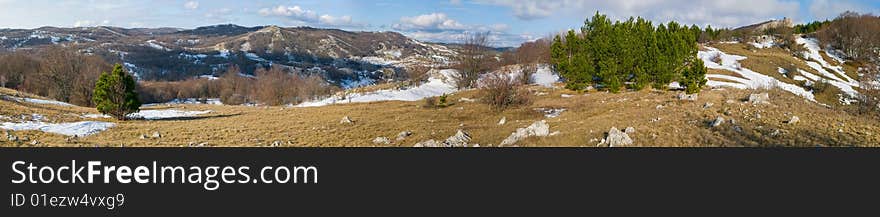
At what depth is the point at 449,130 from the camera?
769 inches

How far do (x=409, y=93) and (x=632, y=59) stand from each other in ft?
89.4

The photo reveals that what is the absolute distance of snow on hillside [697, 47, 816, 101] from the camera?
42500 mm

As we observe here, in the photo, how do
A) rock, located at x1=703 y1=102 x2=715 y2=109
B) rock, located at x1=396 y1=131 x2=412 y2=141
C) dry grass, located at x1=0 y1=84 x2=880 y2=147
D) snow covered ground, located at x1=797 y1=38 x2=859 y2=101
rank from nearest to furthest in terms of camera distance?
dry grass, located at x1=0 y1=84 x2=880 y2=147
rock, located at x1=396 y1=131 x2=412 y2=141
rock, located at x1=703 y1=102 x2=715 y2=109
snow covered ground, located at x1=797 y1=38 x2=859 y2=101

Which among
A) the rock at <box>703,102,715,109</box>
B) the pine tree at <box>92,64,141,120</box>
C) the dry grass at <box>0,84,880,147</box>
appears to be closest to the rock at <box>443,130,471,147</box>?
the dry grass at <box>0,84,880,147</box>

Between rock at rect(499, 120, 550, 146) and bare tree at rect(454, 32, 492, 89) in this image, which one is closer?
rock at rect(499, 120, 550, 146)

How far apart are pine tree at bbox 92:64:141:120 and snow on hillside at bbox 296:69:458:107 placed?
1941cm

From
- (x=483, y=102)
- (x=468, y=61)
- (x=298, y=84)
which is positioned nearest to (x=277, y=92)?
(x=298, y=84)

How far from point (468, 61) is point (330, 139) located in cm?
3652

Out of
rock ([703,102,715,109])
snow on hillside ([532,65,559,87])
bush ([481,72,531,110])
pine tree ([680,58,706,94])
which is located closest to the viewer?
rock ([703,102,715,109])

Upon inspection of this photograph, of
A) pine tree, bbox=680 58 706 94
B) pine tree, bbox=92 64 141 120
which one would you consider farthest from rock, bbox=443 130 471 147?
pine tree, bbox=92 64 141 120

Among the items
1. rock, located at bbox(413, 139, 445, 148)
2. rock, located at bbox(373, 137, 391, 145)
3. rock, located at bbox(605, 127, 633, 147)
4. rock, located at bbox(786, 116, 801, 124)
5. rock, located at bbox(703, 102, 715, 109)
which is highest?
rock, located at bbox(703, 102, 715, 109)

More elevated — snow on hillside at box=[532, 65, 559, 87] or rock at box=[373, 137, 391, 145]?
snow on hillside at box=[532, 65, 559, 87]

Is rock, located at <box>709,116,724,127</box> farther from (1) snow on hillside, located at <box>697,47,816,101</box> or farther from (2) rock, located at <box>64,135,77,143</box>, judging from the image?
(1) snow on hillside, located at <box>697,47,816,101</box>

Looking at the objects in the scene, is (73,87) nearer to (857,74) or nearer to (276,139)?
(276,139)
